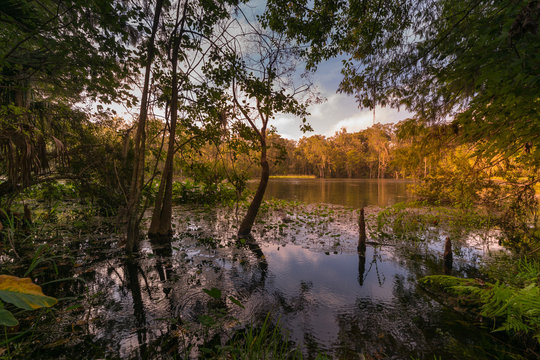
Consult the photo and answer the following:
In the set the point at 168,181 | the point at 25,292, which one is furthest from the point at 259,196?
the point at 25,292

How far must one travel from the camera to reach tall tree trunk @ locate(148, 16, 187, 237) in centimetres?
739

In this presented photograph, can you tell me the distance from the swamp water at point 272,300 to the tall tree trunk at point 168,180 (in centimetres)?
67

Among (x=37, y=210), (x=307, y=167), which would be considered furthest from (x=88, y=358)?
(x=307, y=167)

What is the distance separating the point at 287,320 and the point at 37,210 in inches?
555

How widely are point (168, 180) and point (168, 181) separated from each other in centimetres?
4

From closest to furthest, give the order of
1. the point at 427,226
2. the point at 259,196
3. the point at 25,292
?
the point at 25,292 → the point at 259,196 → the point at 427,226

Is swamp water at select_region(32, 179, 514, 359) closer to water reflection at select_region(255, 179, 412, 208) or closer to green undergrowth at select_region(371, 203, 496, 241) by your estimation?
green undergrowth at select_region(371, 203, 496, 241)

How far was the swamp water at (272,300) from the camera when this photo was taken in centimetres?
347

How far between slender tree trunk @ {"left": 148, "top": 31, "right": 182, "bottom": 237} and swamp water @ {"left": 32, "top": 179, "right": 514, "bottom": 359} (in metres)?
0.67

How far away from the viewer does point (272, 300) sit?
4.94 m

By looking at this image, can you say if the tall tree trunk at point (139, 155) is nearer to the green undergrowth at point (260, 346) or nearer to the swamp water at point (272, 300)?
the swamp water at point (272, 300)

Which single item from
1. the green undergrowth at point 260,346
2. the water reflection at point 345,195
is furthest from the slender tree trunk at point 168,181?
the water reflection at point 345,195

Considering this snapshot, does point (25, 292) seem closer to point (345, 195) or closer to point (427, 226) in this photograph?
point (427, 226)

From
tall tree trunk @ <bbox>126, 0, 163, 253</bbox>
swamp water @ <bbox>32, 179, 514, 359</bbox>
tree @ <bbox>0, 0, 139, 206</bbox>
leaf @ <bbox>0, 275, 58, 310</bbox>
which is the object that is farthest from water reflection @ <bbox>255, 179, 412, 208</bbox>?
tree @ <bbox>0, 0, 139, 206</bbox>
